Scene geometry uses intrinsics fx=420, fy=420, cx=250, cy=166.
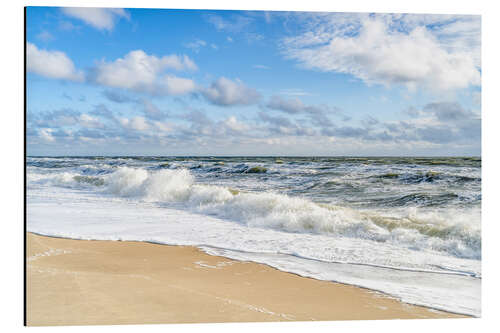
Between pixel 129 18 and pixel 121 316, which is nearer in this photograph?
pixel 121 316

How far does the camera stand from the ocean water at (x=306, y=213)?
313 centimetres

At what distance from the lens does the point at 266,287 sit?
2867mm

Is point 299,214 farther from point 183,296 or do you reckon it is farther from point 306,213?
point 183,296

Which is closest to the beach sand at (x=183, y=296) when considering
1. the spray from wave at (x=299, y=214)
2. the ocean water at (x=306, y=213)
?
the ocean water at (x=306, y=213)

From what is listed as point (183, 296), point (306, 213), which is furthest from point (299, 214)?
point (183, 296)

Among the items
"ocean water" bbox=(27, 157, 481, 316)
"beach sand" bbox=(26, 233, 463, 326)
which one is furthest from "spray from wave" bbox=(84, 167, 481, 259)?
"beach sand" bbox=(26, 233, 463, 326)

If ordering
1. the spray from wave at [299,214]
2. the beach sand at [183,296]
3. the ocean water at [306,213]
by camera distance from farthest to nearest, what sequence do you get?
the spray from wave at [299,214] < the ocean water at [306,213] < the beach sand at [183,296]

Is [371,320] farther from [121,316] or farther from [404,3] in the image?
[404,3]

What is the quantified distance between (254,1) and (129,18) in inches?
37.9

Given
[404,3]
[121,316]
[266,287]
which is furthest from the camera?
[404,3]

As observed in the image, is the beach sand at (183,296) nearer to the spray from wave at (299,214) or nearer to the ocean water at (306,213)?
the ocean water at (306,213)

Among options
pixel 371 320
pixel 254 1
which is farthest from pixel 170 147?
pixel 371 320

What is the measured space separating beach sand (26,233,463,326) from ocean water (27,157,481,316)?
6.3 inches

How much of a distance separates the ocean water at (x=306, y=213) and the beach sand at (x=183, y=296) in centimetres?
16
